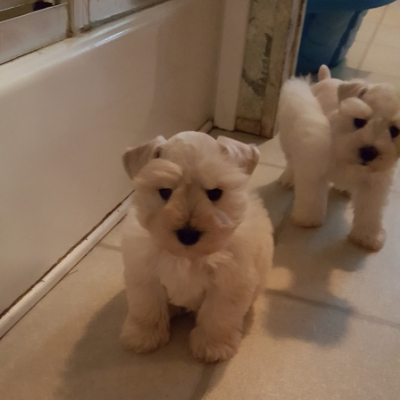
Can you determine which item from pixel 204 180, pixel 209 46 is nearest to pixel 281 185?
pixel 209 46

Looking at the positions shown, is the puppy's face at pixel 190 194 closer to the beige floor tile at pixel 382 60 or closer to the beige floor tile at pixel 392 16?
the beige floor tile at pixel 382 60

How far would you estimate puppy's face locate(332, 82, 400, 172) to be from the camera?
1.19 metres

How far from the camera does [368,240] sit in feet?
4.57

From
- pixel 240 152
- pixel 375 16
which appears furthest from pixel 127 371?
pixel 375 16

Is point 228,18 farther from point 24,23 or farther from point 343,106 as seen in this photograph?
point 24,23

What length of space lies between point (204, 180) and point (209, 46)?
1075mm

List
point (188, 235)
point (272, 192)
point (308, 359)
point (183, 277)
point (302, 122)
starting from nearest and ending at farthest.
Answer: point (188, 235) → point (183, 277) → point (308, 359) → point (302, 122) → point (272, 192)

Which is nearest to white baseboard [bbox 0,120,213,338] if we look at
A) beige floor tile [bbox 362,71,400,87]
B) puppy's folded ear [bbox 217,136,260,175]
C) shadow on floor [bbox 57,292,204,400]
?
shadow on floor [bbox 57,292,204,400]

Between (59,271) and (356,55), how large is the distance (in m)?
2.44

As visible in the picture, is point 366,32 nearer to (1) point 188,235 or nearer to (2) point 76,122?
(2) point 76,122

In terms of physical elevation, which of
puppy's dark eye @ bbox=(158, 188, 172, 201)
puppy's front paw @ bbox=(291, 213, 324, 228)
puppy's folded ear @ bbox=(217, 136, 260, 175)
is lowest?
puppy's front paw @ bbox=(291, 213, 324, 228)

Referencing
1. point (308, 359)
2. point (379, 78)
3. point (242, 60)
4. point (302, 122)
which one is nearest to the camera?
point (308, 359)

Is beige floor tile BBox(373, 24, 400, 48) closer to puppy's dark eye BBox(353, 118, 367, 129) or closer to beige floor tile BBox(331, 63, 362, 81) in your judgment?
beige floor tile BBox(331, 63, 362, 81)

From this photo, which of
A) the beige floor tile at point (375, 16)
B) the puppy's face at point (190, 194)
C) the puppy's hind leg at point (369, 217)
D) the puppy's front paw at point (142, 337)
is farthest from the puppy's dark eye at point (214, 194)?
the beige floor tile at point (375, 16)
